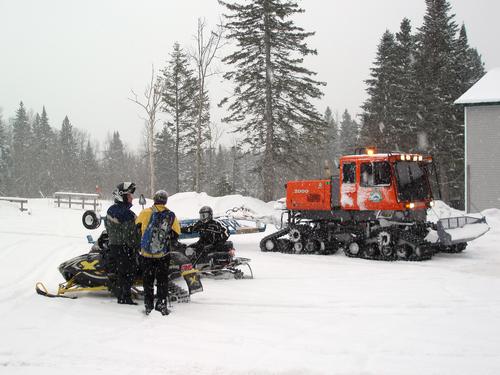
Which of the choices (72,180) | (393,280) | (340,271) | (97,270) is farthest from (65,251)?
(72,180)

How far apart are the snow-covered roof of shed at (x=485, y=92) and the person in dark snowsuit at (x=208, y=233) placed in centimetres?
1943

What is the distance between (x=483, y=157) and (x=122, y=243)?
22.5 metres

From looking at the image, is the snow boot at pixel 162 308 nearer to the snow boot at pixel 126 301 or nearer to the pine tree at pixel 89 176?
the snow boot at pixel 126 301

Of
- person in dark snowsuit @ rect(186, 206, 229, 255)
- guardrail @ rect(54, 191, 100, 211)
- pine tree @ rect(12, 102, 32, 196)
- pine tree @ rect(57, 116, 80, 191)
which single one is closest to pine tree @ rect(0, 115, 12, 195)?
pine tree @ rect(12, 102, 32, 196)

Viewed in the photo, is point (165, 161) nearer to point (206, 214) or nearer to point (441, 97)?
point (441, 97)

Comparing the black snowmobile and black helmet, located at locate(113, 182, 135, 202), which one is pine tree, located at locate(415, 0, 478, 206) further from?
black helmet, located at locate(113, 182, 135, 202)

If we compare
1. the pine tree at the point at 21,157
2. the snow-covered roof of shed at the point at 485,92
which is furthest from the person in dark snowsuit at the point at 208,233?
the pine tree at the point at 21,157

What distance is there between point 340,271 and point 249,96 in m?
18.5

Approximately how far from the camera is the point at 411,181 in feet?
45.9

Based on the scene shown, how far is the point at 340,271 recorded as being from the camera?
11820mm

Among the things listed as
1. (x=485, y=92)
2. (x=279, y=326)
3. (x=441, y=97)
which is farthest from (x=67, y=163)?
(x=279, y=326)

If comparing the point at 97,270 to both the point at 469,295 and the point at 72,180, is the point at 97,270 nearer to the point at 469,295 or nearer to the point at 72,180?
the point at 469,295

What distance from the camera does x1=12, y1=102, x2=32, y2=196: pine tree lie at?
75188mm

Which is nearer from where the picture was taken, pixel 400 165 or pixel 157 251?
pixel 157 251
